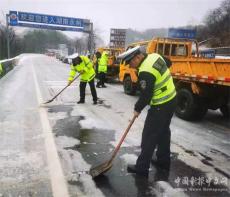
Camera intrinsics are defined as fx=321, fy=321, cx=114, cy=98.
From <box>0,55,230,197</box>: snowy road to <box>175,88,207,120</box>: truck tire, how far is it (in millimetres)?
209

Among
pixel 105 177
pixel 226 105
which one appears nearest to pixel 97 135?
pixel 105 177

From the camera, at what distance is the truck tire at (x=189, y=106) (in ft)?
23.7

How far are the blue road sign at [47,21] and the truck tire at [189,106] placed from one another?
1230 inches

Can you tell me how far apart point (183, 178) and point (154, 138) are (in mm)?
648

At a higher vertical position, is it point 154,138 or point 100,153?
point 154,138

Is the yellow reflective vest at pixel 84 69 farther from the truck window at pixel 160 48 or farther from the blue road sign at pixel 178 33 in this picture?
the blue road sign at pixel 178 33

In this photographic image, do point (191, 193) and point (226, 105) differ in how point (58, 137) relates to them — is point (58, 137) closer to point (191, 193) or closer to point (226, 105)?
point (191, 193)

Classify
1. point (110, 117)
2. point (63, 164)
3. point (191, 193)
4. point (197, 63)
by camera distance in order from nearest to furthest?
point (191, 193), point (63, 164), point (197, 63), point (110, 117)

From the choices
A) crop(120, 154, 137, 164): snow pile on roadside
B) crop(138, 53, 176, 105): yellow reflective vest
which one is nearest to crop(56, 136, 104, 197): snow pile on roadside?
crop(120, 154, 137, 164): snow pile on roadside

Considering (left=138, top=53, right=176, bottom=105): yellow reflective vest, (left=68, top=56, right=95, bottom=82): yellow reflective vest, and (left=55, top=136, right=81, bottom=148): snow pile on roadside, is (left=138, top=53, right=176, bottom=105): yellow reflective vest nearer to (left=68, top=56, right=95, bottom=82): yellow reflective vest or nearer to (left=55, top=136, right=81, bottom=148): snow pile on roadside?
(left=55, top=136, right=81, bottom=148): snow pile on roadside

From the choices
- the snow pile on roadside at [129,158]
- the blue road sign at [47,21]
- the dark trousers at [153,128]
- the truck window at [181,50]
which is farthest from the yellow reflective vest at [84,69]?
the blue road sign at [47,21]

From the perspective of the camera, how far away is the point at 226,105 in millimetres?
7543

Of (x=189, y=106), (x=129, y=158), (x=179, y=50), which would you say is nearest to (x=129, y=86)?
(x=179, y=50)

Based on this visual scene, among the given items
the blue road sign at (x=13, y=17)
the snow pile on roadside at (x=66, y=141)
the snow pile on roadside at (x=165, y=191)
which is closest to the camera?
the snow pile on roadside at (x=165, y=191)
